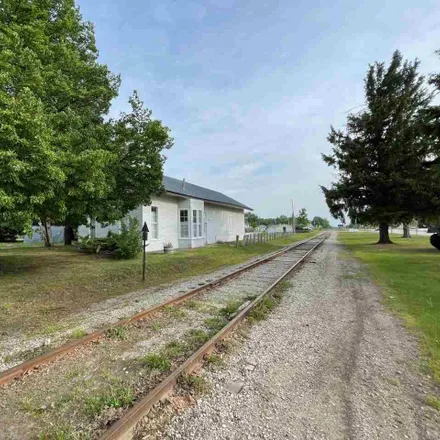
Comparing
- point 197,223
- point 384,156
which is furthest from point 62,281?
point 384,156

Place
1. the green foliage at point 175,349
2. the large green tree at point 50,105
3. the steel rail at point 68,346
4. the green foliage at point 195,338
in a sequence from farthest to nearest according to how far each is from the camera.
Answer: the large green tree at point 50,105
the green foliage at point 195,338
the green foliage at point 175,349
the steel rail at point 68,346

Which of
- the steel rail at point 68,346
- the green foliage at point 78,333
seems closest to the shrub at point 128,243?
the steel rail at point 68,346

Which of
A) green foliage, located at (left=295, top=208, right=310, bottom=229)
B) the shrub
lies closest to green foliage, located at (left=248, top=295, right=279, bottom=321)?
the shrub

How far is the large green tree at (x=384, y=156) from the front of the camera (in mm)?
24531

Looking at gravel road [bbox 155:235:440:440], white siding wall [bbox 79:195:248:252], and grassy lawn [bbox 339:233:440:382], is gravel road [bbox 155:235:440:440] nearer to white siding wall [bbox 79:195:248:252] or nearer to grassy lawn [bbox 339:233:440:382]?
grassy lawn [bbox 339:233:440:382]

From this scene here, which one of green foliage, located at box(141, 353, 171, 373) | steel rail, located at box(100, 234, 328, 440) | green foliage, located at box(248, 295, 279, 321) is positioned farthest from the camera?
green foliage, located at box(248, 295, 279, 321)

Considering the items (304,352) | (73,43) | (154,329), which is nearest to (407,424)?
(304,352)

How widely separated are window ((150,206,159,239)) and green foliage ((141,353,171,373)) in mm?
14315

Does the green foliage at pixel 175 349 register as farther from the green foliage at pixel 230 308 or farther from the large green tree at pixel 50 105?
the large green tree at pixel 50 105

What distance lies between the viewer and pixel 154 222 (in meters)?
18.1

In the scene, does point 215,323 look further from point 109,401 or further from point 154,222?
point 154,222

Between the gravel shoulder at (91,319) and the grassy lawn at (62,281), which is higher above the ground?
the grassy lawn at (62,281)

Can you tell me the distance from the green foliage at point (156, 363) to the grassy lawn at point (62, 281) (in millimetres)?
2178

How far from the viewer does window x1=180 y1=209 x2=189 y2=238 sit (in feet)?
68.5
